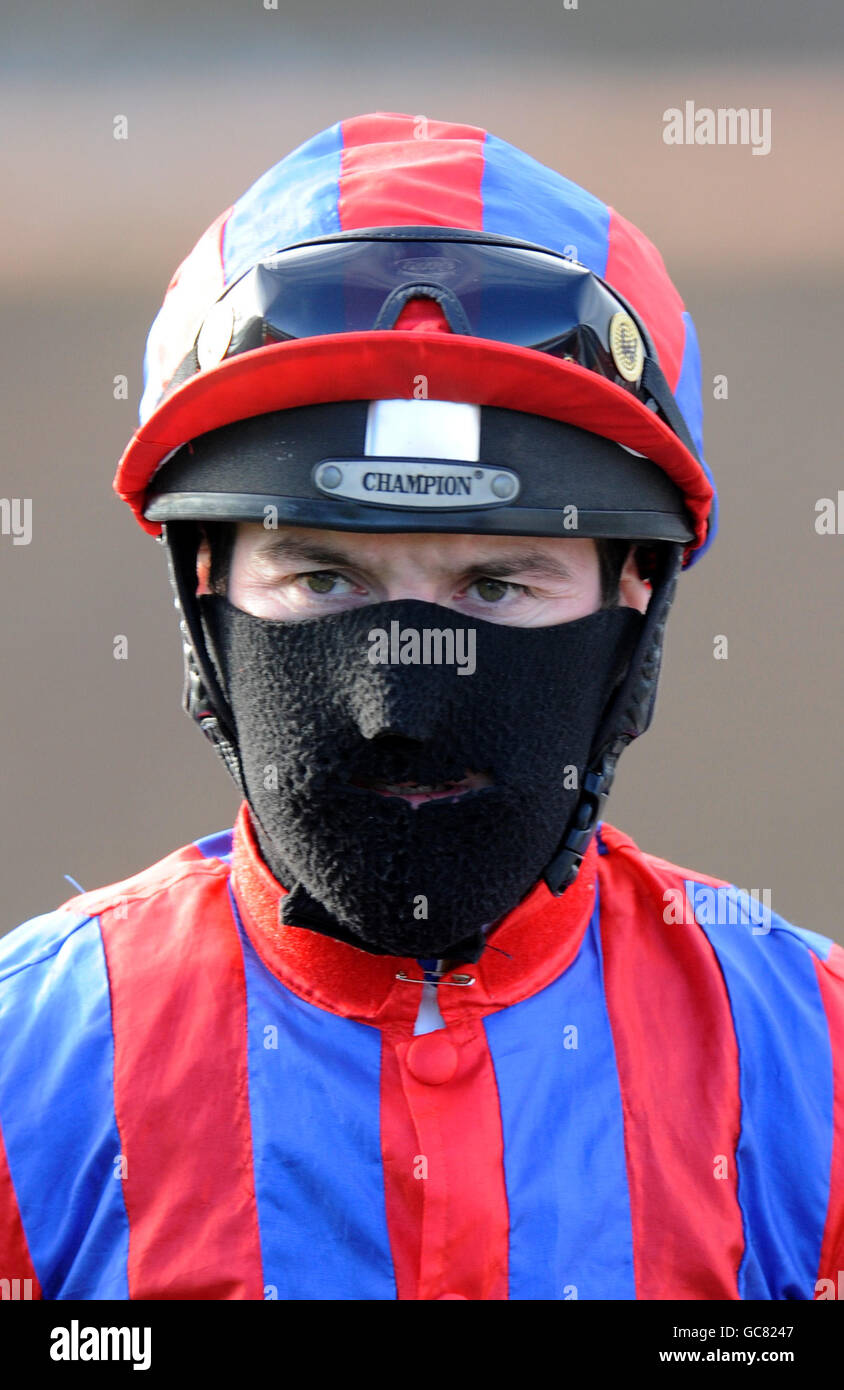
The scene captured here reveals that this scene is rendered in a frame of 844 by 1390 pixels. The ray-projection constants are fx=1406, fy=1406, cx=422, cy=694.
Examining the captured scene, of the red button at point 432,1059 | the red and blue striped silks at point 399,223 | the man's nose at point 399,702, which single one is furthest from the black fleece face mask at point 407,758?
the red and blue striped silks at point 399,223

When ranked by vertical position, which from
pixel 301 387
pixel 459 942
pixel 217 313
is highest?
pixel 217 313

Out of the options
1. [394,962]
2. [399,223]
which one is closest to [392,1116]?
[394,962]

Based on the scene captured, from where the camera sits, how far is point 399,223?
5.88 feet

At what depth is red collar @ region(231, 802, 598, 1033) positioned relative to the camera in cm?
179

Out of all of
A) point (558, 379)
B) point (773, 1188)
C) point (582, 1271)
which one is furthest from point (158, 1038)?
point (558, 379)

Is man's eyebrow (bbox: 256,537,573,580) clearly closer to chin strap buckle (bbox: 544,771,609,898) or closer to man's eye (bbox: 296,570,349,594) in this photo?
man's eye (bbox: 296,570,349,594)

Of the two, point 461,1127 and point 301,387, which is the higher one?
point 301,387

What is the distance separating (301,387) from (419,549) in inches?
9.4

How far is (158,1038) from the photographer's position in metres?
1.79

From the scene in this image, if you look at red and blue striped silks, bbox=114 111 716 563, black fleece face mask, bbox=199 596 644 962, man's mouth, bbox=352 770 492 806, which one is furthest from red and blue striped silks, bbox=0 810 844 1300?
red and blue striped silks, bbox=114 111 716 563

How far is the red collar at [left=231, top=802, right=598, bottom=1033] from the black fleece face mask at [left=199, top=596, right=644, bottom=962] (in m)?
0.06

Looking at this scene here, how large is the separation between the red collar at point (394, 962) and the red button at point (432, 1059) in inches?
1.3

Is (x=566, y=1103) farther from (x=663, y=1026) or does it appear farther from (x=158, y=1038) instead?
(x=158, y=1038)

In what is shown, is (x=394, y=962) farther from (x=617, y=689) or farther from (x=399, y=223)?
(x=399, y=223)
